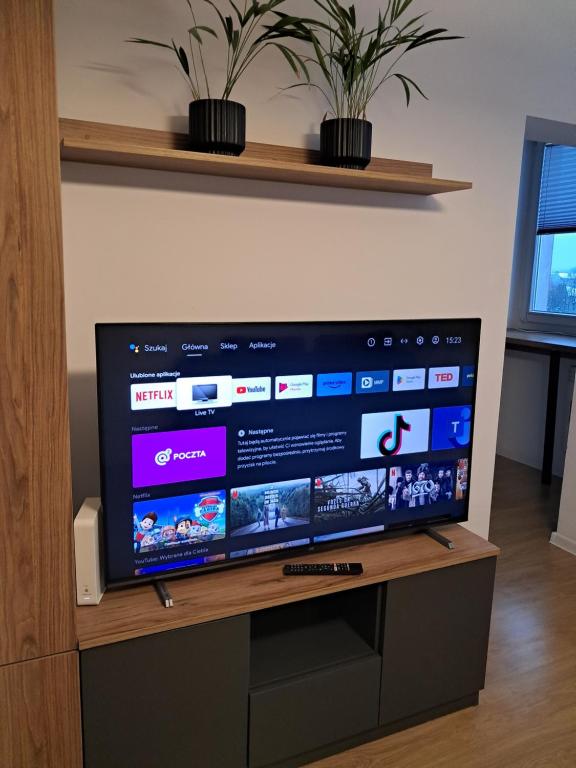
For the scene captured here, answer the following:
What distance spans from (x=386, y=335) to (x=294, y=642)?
1.03 metres

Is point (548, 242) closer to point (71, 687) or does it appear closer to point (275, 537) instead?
point (275, 537)

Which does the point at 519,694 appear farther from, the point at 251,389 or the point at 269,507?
the point at 251,389

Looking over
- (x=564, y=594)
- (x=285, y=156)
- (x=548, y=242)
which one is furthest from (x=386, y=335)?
(x=548, y=242)

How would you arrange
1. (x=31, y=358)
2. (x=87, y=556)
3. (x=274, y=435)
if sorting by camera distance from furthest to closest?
(x=274, y=435), (x=87, y=556), (x=31, y=358)

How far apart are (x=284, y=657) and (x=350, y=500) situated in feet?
1.71

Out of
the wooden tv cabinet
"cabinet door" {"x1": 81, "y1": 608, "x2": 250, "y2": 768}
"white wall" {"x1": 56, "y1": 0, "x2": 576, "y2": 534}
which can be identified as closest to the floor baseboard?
"white wall" {"x1": 56, "y1": 0, "x2": 576, "y2": 534}

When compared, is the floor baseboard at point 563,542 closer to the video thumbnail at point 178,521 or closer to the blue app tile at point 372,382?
the blue app tile at point 372,382

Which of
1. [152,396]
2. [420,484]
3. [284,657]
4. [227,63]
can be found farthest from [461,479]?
[227,63]

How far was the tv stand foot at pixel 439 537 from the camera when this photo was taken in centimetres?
213

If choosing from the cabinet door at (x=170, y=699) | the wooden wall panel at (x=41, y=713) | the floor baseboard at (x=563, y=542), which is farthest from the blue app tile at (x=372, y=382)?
the floor baseboard at (x=563, y=542)

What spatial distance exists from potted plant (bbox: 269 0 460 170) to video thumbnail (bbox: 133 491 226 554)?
115 cm

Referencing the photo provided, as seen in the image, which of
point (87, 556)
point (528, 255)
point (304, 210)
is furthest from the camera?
point (528, 255)

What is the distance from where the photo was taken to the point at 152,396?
1.71m

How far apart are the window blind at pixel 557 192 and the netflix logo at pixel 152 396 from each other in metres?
4.04
